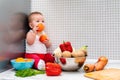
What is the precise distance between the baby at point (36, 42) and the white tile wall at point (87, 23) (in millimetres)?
102

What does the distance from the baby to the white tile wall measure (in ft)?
0.33

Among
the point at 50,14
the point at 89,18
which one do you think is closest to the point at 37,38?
the point at 50,14

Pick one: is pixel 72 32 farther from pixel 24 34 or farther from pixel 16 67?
pixel 16 67

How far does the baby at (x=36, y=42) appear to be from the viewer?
4.12 feet

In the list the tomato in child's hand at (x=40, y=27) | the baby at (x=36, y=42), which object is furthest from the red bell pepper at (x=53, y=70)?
the tomato in child's hand at (x=40, y=27)

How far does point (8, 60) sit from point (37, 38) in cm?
24

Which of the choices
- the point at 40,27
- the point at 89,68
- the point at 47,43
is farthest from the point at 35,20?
the point at 89,68

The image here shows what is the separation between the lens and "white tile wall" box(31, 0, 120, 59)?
4.35 feet

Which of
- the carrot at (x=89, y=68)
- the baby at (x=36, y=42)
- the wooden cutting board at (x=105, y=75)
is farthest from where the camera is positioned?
the baby at (x=36, y=42)

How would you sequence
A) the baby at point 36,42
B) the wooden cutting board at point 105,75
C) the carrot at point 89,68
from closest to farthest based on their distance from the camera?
1. the wooden cutting board at point 105,75
2. the carrot at point 89,68
3. the baby at point 36,42

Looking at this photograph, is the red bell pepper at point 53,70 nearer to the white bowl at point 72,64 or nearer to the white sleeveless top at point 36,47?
the white bowl at point 72,64

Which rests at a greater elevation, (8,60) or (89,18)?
(89,18)

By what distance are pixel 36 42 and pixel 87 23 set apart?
1.11 feet

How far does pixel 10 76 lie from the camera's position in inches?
38.6
